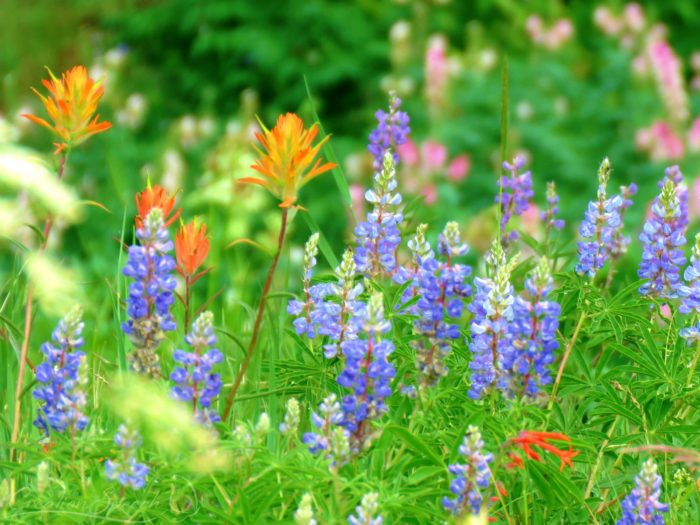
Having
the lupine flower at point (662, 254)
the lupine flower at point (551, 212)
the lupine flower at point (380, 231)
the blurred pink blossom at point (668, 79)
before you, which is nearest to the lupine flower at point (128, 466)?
the lupine flower at point (380, 231)

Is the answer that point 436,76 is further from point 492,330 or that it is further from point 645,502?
point 645,502

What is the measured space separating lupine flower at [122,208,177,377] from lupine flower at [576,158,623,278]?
921mm

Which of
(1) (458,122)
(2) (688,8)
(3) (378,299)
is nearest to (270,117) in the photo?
(1) (458,122)

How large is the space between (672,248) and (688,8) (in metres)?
6.85

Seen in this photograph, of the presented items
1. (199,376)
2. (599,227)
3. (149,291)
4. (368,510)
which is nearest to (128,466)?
(199,376)

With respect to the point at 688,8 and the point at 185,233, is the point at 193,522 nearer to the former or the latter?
the point at 185,233

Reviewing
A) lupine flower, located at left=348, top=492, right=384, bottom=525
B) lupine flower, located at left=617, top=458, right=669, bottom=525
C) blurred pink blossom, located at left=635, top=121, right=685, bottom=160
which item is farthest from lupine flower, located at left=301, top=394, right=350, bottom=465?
blurred pink blossom, located at left=635, top=121, right=685, bottom=160

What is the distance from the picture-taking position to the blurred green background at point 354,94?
6852 millimetres

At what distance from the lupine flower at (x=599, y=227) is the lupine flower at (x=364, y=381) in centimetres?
67

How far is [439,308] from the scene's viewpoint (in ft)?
6.77

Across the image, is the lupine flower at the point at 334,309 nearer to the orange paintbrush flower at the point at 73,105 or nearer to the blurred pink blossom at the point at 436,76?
the orange paintbrush flower at the point at 73,105

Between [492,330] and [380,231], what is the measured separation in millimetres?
485

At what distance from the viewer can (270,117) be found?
8008 millimetres

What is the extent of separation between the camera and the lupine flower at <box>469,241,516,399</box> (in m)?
1.98
